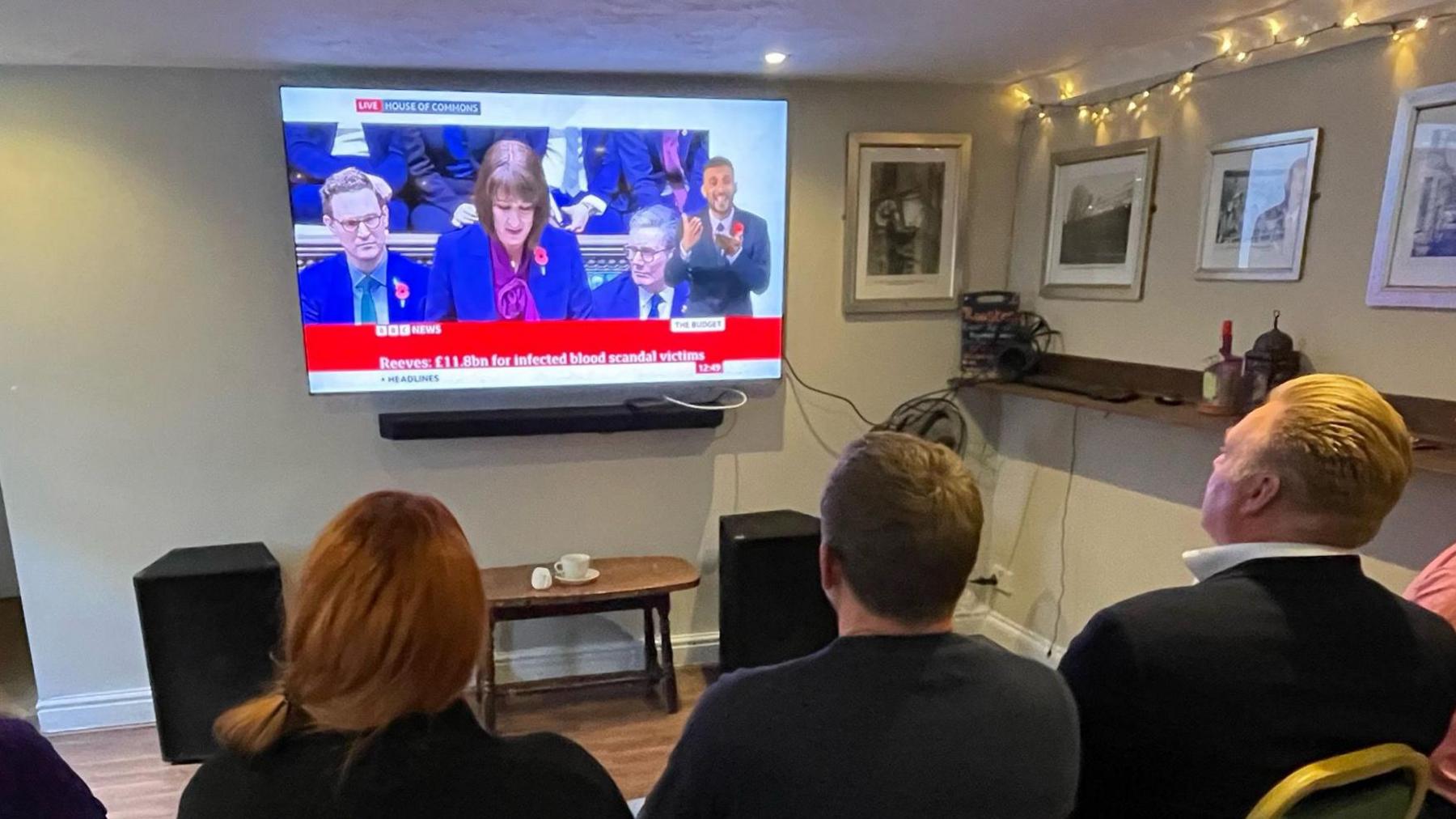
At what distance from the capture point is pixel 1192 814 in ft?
3.93

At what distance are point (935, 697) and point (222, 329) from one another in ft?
8.69

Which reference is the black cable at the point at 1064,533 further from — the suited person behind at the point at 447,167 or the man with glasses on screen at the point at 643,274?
the suited person behind at the point at 447,167

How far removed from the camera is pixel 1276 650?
1.16 m

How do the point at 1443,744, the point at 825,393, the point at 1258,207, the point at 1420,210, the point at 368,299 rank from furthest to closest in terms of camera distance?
the point at 825,393, the point at 368,299, the point at 1258,207, the point at 1420,210, the point at 1443,744

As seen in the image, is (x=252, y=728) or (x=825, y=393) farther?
(x=825, y=393)

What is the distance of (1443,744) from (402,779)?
5.17 feet

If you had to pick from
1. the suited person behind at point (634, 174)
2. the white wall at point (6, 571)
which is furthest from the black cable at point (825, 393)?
the white wall at point (6, 571)

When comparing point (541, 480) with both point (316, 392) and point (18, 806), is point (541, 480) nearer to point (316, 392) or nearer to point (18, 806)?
point (316, 392)

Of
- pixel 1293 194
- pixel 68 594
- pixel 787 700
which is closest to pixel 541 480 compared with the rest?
pixel 68 594

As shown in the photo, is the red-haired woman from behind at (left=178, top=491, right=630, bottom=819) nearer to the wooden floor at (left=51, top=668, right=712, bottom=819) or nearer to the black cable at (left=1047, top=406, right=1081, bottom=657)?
the wooden floor at (left=51, top=668, right=712, bottom=819)

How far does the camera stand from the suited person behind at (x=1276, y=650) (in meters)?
1.15

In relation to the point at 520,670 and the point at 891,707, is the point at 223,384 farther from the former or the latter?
the point at 891,707

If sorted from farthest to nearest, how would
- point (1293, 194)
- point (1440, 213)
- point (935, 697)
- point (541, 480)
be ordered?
point (541, 480)
point (1293, 194)
point (1440, 213)
point (935, 697)

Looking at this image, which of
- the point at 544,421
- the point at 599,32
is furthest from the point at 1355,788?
the point at 544,421
